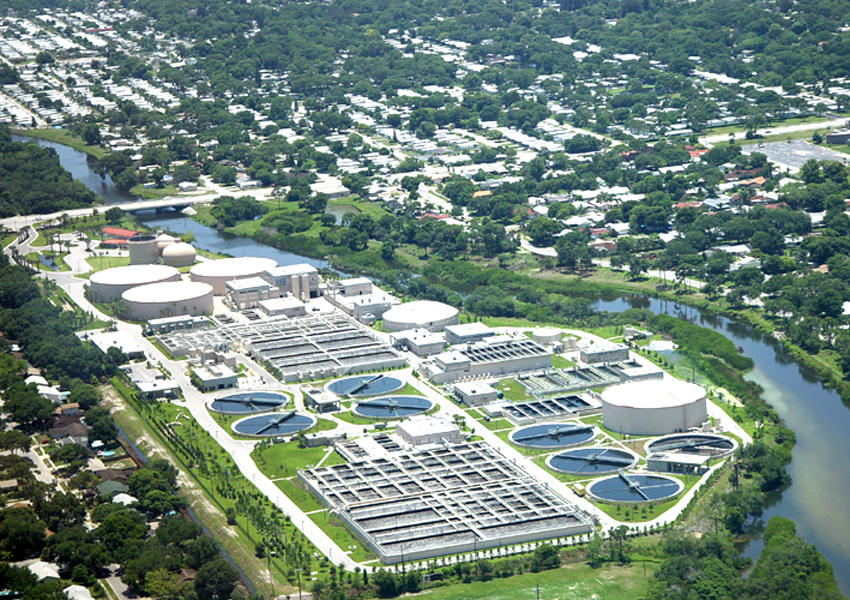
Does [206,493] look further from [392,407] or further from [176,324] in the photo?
[176,324]

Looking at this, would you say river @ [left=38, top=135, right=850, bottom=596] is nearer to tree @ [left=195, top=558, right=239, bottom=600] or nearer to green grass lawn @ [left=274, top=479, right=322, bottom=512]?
green grass lawn @ [left=274, top=479, right=322, bottom=512]

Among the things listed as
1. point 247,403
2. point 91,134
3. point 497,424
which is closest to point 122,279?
point 247,403

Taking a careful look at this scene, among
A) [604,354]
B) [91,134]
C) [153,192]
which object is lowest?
[153,192]

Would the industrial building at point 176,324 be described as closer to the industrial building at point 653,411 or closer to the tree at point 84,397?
the tree at point 84,397

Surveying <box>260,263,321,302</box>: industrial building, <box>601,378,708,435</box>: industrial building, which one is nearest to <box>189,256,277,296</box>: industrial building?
<box>260,263,321,302</box>: industrial building

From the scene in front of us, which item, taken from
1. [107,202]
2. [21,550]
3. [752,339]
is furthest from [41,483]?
[107,202]

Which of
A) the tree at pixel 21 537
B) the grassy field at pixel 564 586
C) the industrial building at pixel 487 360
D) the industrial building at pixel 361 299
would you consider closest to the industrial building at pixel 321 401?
the industrial building at pixel 487 360
